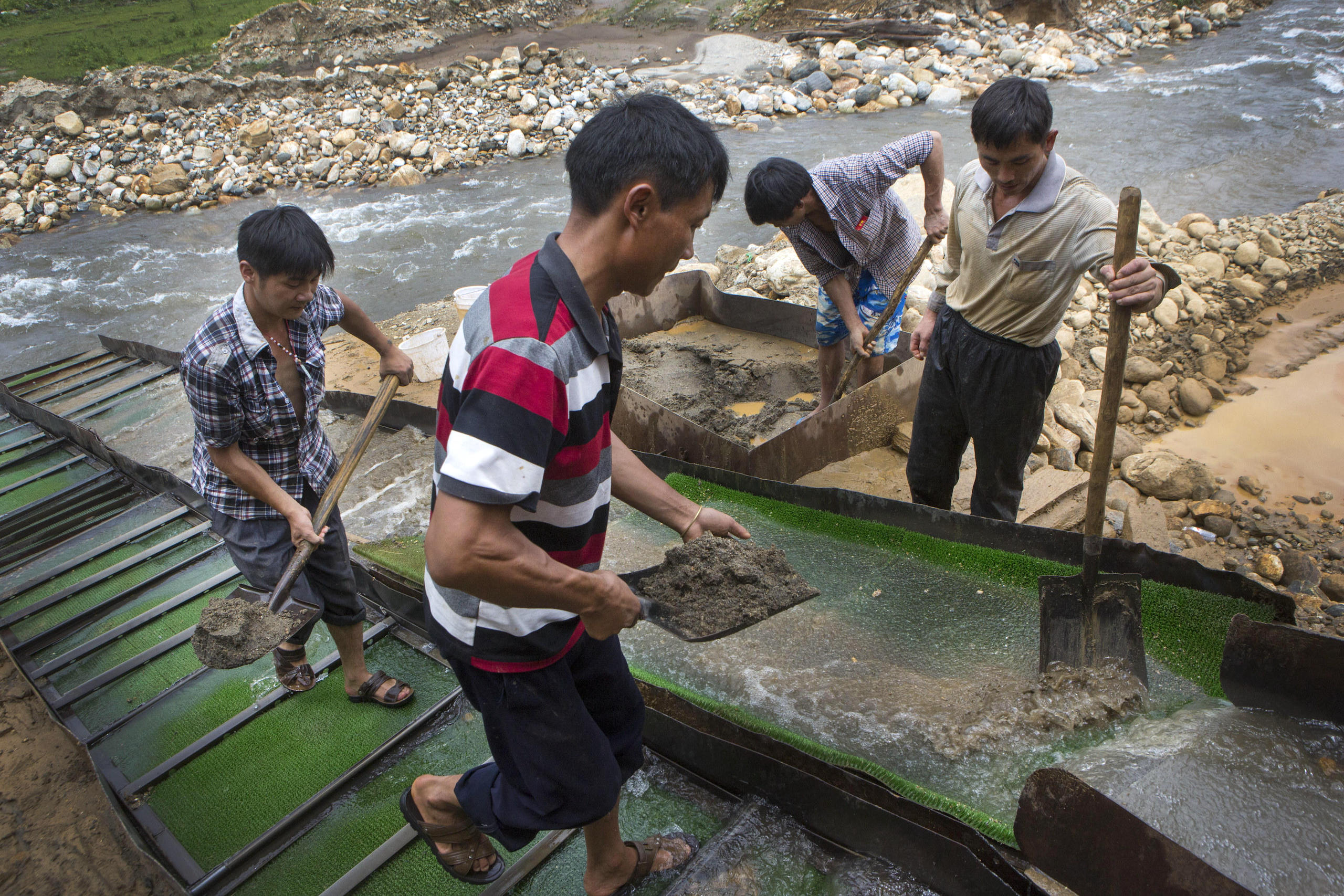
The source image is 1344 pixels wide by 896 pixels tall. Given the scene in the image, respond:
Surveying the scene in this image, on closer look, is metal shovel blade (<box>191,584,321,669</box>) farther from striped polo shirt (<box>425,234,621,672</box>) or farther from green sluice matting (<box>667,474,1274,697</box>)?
green sluice matting (<box>667,474,1274,697</box>)

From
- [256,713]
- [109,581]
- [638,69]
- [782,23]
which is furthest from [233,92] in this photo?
[256,713]

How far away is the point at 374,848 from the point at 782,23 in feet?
61.8

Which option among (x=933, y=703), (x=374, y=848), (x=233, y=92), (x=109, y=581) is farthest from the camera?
(x=233, y=92)

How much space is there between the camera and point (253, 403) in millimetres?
2252

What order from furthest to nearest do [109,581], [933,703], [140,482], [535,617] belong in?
[140,482], [109,581], [933,703], [535,617]

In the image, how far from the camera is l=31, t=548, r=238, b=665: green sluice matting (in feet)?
10.8

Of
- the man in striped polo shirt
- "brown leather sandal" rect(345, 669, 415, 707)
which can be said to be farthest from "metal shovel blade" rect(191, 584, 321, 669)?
the man in striped polo shirt

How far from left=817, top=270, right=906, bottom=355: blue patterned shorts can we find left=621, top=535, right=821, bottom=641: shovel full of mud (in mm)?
2092

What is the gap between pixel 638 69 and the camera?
15664 mm

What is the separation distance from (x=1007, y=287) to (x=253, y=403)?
237cm

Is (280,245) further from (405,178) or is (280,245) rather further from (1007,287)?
(405,178)

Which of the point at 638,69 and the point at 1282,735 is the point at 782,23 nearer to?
the point at 638,69

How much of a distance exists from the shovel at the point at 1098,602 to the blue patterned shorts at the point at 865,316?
71.1 inches

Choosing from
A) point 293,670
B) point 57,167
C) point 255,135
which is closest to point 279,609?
point 293,670
